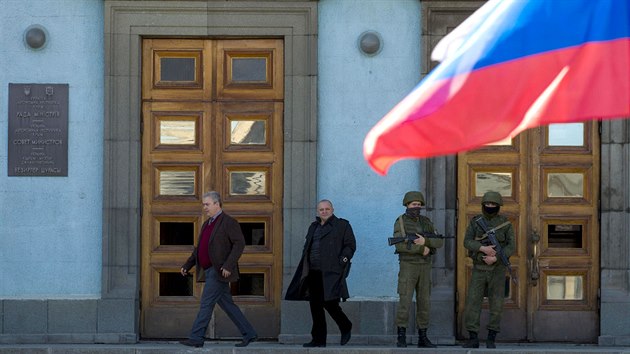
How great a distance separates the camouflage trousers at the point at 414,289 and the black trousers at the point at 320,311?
630 millimetres

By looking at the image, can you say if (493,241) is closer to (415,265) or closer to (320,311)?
(415,265)

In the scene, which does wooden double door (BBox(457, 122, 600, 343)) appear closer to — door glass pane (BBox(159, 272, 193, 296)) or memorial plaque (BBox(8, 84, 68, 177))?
door glass pane (BBox(159, 272, 193, 296))

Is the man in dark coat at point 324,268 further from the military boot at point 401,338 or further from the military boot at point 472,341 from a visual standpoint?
the military boot at point 472,341

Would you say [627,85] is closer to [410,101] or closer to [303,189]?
[410,101]

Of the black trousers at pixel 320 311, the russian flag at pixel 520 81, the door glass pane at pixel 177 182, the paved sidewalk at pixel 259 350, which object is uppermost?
the russian flag at pixel 520 81

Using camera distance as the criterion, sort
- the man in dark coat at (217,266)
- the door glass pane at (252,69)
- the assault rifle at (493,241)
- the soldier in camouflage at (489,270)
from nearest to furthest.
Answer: the man in dark coat at (217,266)
the assault rifle at (493,241)
the soldier in camouflage at (489,270)
the door glass pane at (252,69)

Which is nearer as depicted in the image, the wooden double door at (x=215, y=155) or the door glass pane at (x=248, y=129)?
the wooden double door at (x=215, y=155)

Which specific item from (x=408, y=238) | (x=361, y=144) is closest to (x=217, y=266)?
(x=408, y=238)

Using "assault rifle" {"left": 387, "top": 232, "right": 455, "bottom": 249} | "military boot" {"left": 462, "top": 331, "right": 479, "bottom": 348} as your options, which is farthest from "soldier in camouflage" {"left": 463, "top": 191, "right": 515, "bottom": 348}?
"assault rifle" {"left": 387, "top": 232, "right": 455, "bottom": 249}

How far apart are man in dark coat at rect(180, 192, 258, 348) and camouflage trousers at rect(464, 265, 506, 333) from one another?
8.18 feet

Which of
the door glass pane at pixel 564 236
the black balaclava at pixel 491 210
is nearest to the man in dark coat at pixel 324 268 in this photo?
the black balaclava at pixel 491 210

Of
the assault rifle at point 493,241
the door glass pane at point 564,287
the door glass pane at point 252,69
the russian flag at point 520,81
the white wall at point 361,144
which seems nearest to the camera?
the russian flag at point 520,81

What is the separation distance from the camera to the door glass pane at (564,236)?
54.2 feet

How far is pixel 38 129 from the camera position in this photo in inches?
643
